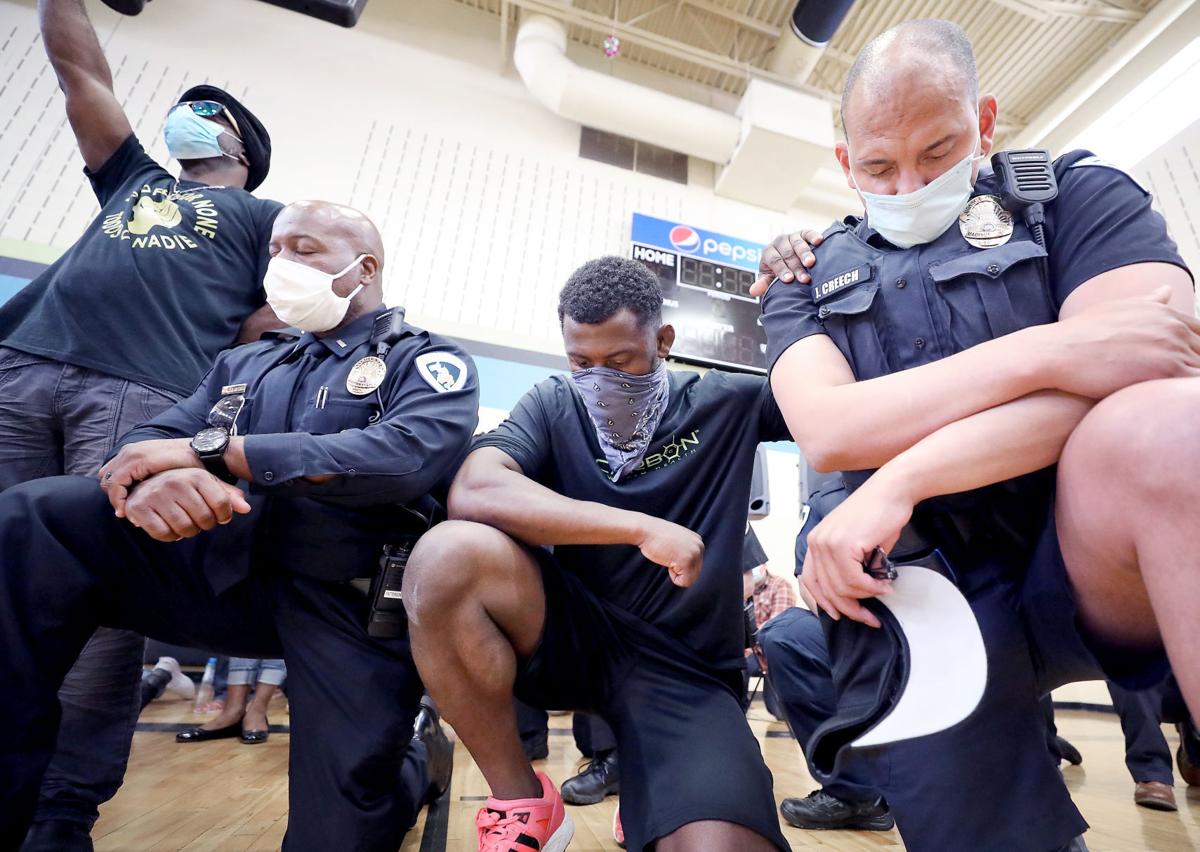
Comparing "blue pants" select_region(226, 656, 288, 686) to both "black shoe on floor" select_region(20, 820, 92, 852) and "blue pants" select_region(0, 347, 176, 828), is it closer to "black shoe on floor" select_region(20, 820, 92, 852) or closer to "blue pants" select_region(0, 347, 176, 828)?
"blue pants" select_region(0, 347, 176, 828)

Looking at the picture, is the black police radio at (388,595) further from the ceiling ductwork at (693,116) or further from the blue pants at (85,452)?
the ceiling ductwork at (693,116)

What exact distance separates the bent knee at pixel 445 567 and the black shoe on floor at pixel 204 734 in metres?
1.76

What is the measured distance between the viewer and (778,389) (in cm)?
95

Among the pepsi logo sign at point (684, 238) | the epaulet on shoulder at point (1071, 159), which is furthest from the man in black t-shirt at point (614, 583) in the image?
the pepsi logo sign at point (684, 238)

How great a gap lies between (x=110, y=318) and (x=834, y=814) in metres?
2.06

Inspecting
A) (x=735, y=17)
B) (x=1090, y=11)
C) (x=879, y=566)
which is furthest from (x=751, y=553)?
(x=1090, y=11)

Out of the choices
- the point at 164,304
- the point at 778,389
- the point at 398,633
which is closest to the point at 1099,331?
the point at 778,389

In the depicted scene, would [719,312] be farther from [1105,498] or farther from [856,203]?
[1105,498]

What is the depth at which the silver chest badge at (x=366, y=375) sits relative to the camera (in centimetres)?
124

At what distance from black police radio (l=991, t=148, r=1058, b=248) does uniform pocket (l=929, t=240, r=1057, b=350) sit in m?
0.04

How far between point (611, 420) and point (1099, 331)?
0.78 metres

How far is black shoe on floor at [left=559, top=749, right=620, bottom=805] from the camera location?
1.69m

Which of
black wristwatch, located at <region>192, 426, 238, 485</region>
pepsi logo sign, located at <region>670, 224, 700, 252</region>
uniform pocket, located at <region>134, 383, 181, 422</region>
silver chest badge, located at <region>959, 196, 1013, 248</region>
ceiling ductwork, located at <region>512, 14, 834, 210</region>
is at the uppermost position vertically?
ceiling ductwork, located at <region>512, 14, 834, 210</region>

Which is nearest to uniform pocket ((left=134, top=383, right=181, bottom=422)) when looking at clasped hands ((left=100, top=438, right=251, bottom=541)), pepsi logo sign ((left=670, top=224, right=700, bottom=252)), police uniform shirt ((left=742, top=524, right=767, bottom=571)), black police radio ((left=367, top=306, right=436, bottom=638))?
clasped hands ((left=100, top=438, right=251, bottom=541))
